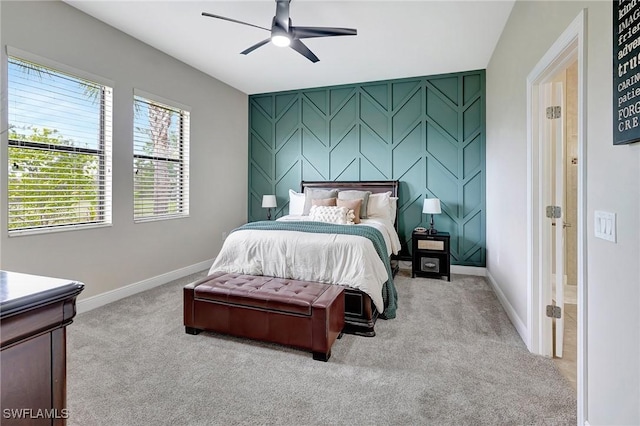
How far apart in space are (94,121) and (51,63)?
1.90 feet

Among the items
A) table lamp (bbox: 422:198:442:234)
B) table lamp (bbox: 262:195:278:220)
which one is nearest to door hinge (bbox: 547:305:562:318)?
table lamp (bbox: 422:198:442:234)

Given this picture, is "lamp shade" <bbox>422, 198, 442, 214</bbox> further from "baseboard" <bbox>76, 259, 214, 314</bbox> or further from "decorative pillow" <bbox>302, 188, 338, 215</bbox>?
"baseboard" <bbox>76, 259, 214, 314</bbox>

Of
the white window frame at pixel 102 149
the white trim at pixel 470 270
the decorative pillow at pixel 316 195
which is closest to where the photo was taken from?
the white window frame at pixel 102 149

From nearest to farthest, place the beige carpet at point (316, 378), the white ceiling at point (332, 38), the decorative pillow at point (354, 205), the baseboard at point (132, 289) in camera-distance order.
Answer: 1. the beige carpet at point (316, 378)
2. the white ceiling at point (332, 38)
3. the baseboard at point (132, 289)
4. the decorative pillow at point (354, 205)

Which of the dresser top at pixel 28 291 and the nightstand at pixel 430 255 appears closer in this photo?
the dresser top at pixel 28 291

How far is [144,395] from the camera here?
182 centimetres

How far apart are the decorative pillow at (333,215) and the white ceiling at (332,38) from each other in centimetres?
198

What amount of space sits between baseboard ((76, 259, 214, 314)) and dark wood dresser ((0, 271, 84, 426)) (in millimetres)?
2835

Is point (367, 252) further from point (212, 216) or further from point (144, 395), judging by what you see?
point (212, 216)

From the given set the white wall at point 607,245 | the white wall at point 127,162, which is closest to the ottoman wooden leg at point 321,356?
the white wall at point 607,245

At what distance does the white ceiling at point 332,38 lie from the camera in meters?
2.96

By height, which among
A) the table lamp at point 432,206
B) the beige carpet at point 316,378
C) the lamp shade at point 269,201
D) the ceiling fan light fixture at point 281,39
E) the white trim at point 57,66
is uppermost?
the ceiling fan light fixture at point 281,39

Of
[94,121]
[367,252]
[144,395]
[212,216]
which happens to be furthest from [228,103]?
[144,395]

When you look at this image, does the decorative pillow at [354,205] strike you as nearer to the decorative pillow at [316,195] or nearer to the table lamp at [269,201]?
the decorative pillow at [316,195]
